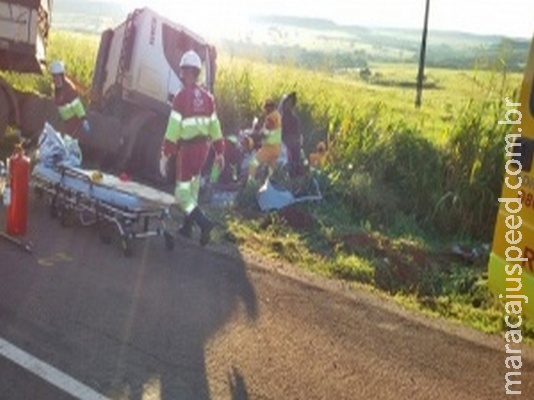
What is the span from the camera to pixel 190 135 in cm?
842

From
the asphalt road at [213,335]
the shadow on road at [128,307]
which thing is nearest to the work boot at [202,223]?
the shadow on road at [128,307]

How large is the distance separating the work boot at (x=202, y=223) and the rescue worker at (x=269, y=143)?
8.75 feet

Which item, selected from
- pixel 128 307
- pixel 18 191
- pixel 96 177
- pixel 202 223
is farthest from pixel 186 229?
pixel 128 307

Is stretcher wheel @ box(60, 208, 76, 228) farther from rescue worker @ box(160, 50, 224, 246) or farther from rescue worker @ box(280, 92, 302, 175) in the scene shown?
rescue worker @ box(280, 92, 302, 175)

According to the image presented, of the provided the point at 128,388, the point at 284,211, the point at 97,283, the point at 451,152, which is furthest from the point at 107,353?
the point at 451,152

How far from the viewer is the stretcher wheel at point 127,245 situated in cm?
786

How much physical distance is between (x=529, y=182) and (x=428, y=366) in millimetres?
1911

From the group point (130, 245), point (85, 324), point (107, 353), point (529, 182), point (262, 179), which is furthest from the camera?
point (262, 179)

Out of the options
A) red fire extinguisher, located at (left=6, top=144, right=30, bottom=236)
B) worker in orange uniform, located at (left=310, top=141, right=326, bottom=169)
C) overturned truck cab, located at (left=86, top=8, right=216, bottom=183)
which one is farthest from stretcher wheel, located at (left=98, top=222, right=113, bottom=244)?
worker in orange uniform, located at (left=310, top=141, right=326, bottom=169)

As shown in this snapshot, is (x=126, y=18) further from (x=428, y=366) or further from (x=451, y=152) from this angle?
(x=428, y=366)

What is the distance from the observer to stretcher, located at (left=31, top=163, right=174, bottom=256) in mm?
7863

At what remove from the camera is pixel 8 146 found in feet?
41.1

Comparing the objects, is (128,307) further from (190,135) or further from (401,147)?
(401,147)

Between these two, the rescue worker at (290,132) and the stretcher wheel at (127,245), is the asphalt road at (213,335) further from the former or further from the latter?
the rescue worker at (290,132)
